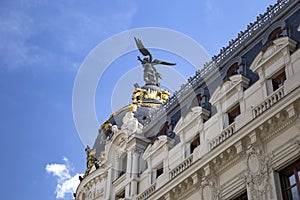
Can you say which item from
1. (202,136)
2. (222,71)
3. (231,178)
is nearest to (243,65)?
(222,71)

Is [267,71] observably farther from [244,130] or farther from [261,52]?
[244,130]

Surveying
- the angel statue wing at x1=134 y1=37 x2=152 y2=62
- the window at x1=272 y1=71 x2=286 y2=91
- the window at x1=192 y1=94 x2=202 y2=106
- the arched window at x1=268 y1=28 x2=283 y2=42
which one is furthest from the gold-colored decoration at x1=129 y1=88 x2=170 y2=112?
the window at x1=272 y1=71 x2=286 y2=91

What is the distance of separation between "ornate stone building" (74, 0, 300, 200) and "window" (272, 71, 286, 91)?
0.15ft

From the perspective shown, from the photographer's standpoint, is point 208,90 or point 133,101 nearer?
point 208,90

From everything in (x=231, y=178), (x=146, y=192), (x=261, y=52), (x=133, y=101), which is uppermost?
(x=133, y=101)

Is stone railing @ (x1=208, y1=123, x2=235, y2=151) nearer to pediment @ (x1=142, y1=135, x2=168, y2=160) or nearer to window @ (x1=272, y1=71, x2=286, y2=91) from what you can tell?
window @ (x1=272, y1=71, x2=286, y2=91)

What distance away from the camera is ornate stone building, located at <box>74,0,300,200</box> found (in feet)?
76.4

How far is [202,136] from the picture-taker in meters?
28.2

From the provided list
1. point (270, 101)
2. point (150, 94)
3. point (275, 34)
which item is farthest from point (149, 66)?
point (270, 101)

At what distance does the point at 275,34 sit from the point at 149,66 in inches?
732

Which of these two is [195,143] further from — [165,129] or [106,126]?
[106,126]

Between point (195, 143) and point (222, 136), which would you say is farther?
point (195, 143)

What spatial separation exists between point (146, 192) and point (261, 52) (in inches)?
344

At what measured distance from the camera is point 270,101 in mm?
24500
